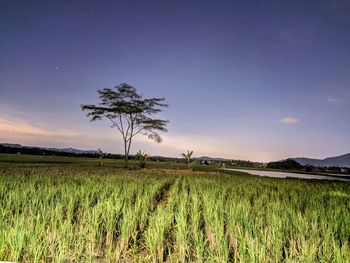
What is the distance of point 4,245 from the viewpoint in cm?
291

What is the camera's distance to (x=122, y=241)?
135 inches

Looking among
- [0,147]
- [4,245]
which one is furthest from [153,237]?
[0,147]

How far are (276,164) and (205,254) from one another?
98.4 meters

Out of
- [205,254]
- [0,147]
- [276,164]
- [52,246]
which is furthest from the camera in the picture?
[276,164]

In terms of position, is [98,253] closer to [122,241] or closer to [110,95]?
[122,241]

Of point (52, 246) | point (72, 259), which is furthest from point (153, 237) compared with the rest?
point (52, 246)

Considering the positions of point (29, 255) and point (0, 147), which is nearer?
point (29, 255)

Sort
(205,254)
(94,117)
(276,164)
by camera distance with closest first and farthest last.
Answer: (205,254)
(94,117)
(276,164)

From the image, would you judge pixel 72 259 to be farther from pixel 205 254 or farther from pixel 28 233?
pixel 205 254

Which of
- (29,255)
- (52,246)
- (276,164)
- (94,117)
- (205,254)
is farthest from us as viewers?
(276,164)

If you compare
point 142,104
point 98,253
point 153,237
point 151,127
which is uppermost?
point 142,104

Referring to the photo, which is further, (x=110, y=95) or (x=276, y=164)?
(x=276, y=164)

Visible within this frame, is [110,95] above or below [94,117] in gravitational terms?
above

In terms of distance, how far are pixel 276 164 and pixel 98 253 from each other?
3894 inches
